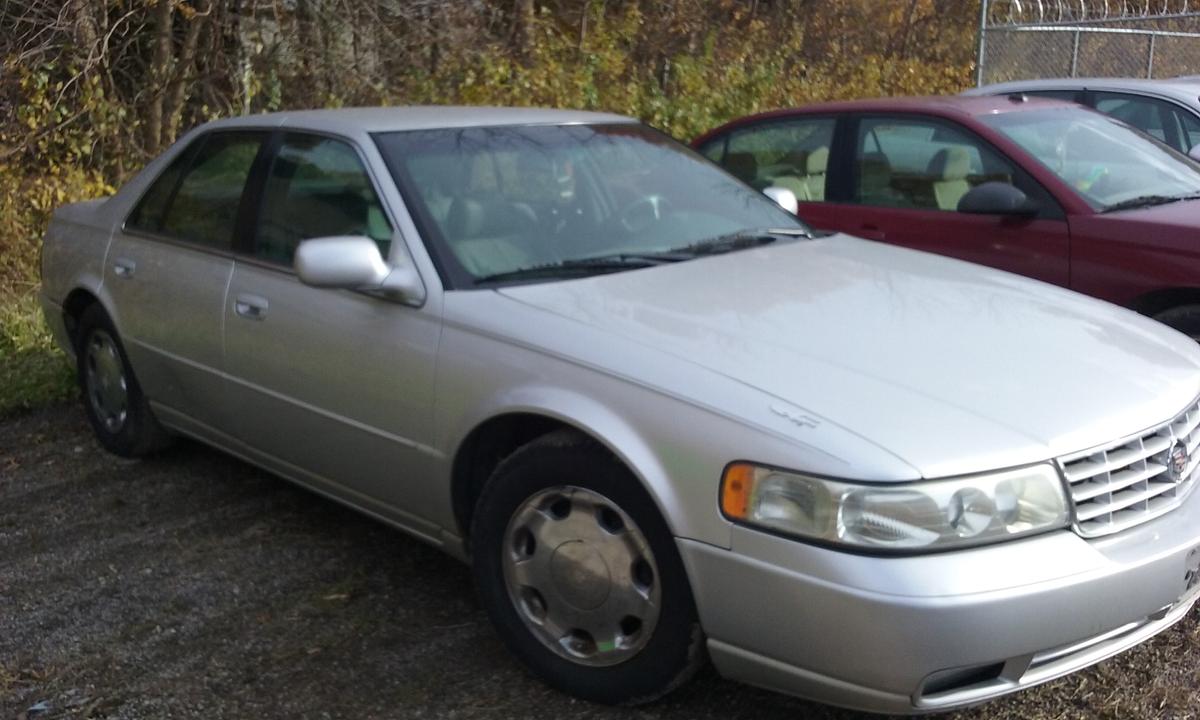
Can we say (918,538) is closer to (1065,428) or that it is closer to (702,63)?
(1065,428)

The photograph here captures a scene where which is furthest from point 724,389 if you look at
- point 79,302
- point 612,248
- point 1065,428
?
point 79,302

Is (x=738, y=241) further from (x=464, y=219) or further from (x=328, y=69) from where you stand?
(x=328, y=69)

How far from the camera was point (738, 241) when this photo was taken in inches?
177

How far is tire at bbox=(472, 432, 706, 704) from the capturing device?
3275mm

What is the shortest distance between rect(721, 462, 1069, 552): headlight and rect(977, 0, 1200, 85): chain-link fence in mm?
10798

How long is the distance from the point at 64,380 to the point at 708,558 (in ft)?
15.8

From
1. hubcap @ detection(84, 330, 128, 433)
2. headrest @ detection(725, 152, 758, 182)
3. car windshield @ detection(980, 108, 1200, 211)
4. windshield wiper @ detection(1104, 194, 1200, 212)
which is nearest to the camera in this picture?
hubcap @ detection(84, 330, 128, 433)

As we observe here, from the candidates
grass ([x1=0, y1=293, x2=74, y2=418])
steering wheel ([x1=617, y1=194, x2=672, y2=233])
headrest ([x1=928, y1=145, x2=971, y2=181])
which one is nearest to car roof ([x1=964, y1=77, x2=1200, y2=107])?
headrest ([x1=928, y1=145, x2=971, y2=181])

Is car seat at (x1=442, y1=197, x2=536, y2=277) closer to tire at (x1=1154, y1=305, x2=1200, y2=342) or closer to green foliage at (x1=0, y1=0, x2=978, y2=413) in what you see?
tire at (x1=1154, y1=305, x2=1200, y2=342)

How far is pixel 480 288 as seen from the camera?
3879 millimetres

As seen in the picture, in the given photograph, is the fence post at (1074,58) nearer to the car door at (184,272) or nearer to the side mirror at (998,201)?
the side mirror at (998,201)

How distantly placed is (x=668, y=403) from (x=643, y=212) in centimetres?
139

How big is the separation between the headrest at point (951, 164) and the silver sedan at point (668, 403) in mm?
1647

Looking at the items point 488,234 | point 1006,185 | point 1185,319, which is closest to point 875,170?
point 1006,185
